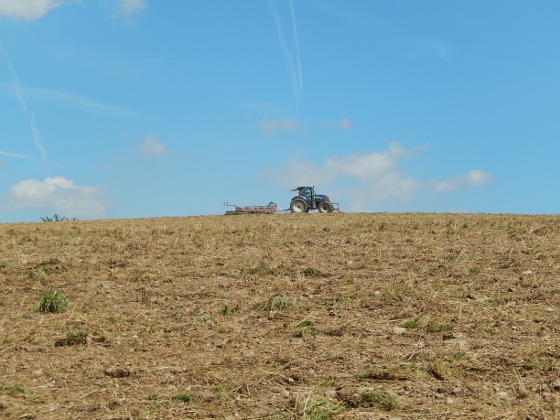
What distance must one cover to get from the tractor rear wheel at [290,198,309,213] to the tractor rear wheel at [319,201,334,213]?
101cm

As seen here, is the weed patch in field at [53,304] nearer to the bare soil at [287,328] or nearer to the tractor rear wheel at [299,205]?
the bare soil at [287,328]

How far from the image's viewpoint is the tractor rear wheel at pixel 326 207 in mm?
35438

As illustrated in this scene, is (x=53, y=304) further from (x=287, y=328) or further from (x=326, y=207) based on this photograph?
(x=326, y=207)

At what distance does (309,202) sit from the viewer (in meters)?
35.8

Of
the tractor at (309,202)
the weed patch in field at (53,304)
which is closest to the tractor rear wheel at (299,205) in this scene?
the tractor at (309,202)

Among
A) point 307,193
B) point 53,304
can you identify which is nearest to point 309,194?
point 307,193

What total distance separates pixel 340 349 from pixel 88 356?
3.51 m

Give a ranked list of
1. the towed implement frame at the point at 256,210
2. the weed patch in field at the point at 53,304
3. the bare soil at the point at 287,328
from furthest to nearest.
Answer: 1. the towed implement frame at the point at 256,210
2. the weed patch in field at the point at 53,304
3. the bare soil at the point at 287,328

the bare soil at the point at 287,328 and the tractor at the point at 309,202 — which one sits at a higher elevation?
the tractor at the point at 309,202

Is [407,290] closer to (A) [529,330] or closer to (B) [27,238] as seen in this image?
(A) [529,330]

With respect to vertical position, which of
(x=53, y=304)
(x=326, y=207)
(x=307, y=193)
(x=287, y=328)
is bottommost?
(x=287, y=328)

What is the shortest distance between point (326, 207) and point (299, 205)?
1.82 metres

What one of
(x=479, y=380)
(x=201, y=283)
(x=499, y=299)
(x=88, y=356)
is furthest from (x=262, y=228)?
(x=479, y=380)

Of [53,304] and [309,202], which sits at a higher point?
[309,202]
